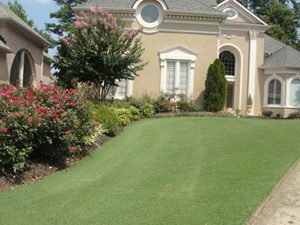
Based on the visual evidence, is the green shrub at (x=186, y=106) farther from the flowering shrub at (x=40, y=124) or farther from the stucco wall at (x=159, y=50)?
the flowering shrub at (x=40, y=124)

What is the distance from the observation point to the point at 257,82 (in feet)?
101

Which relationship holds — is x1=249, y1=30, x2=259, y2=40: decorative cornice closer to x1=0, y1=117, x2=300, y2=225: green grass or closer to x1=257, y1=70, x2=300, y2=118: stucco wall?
x1=257, y1=70, x2=300, y2=118: stucco wall

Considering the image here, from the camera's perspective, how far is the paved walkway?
6.76 metres

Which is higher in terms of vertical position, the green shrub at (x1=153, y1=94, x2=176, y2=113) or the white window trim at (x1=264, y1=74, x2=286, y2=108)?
the white window trim at (x1=264, y1=74, x2=286, y2=108)

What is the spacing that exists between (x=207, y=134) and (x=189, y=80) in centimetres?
1181

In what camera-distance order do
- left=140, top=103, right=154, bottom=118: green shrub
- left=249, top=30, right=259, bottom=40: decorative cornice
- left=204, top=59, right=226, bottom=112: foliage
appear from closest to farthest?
→ left=140, top=103, right=154, bottom=118: green shrub → left=204, top=59, right=226, bottom=112: foliage → left=249, top=30, right=259, bottom=40: decorative cornice

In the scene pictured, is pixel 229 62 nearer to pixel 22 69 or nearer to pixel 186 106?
pixel 186 106

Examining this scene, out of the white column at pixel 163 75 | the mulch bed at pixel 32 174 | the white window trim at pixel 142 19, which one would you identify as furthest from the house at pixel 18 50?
the white column at pixel 163 75

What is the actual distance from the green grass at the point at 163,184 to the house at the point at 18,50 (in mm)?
5916

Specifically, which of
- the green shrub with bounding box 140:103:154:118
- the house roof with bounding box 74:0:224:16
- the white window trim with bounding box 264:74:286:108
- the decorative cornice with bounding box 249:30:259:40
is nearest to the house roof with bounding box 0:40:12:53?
the green shrub with bounding box 140:103:154:118

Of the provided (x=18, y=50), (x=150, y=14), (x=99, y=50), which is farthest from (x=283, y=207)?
(x=150, y=14)

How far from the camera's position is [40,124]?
1054 cm

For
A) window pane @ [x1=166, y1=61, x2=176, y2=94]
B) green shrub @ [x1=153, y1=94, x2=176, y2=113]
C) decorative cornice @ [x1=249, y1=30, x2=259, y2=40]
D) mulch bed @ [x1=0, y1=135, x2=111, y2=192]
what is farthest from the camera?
decorative cornice @ [x1=249, y1=30, x2=259, y2=40]

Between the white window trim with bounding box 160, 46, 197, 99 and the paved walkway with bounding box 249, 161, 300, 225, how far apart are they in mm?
18036
